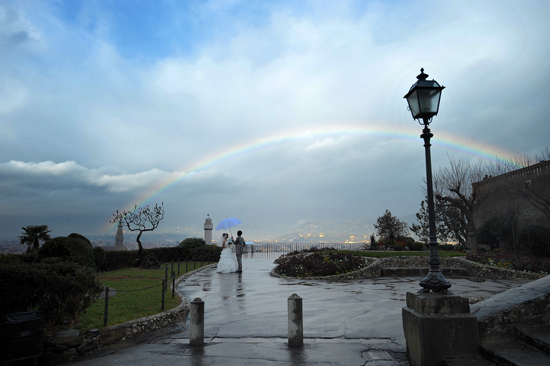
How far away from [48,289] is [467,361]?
22.7 ft

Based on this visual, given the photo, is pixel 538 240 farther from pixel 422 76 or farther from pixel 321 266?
pixel 422 76

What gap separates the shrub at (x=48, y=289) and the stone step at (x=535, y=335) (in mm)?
7366

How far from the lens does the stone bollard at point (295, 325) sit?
Result: 19.0 feet

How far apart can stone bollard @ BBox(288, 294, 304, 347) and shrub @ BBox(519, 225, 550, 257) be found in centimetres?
1977

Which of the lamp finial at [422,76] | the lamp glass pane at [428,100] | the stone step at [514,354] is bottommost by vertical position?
the stone step at [514,354]

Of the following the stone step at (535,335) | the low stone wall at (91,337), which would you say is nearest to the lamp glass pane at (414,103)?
the stone step at (535,335)

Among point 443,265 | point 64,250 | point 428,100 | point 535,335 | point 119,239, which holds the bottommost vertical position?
point 443,265

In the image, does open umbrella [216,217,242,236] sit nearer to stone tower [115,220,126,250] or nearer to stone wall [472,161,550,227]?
stone tower [115,220,126,250]

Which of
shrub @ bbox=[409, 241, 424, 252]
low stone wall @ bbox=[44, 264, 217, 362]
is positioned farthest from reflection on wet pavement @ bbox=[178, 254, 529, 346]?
shrub @ bbox=[409, 241, 424, 252]

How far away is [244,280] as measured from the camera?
640 inches

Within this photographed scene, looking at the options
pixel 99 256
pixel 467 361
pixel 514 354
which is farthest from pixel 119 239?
pixel 514 354

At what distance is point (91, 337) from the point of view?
6.12 meters

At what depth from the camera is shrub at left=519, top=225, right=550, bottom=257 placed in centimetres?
1955

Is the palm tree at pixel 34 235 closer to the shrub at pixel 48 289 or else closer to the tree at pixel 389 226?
the shrub at pixel 48 289
